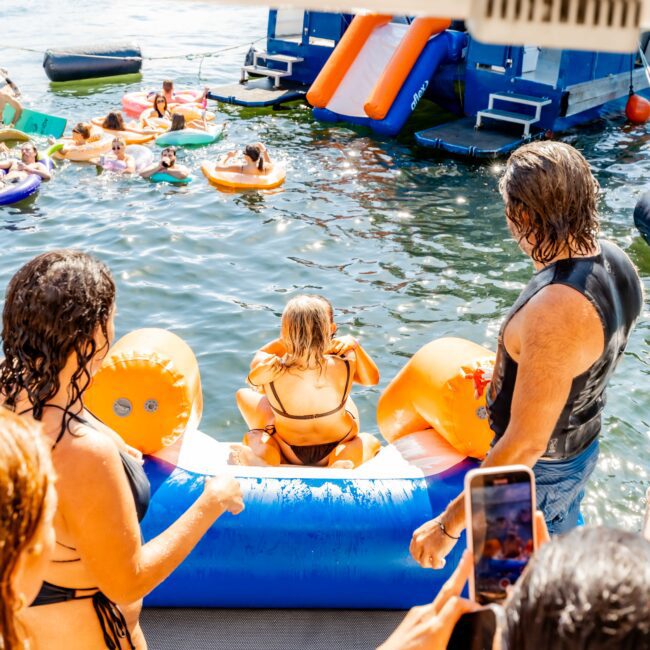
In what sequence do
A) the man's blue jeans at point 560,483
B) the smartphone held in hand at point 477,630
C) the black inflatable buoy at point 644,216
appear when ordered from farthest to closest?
the black inflatable buoy at point 644,216 → the man's blue jeans at point 560,483 → the smartphone held in hand at point 477,630

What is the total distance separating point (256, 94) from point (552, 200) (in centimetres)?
1258

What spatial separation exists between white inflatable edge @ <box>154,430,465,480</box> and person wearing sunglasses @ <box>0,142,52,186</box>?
682cm

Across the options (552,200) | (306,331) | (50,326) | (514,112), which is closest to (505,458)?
(552,200)

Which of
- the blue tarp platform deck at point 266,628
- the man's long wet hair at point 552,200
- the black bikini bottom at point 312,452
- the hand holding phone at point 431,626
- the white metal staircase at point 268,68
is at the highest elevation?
the man's long wet hair at point 552,200

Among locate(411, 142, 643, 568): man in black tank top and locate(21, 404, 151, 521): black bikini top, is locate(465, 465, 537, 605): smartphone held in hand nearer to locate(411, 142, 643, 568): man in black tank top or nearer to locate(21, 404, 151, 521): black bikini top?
locate(411, 142, 643, 568): man in black tank top

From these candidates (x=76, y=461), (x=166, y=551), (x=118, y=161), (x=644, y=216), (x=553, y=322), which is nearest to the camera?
(x=76, y=461)

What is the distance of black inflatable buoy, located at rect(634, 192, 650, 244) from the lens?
7799 mm

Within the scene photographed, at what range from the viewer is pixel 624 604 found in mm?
993

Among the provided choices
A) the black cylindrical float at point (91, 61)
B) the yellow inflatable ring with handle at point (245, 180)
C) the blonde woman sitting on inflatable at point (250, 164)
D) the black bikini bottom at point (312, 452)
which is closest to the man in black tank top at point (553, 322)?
the black bikini bottom at point (312, 452)

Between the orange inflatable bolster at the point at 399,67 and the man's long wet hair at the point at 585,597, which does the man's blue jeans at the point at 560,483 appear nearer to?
the man's long wet hair at the point at 585,597

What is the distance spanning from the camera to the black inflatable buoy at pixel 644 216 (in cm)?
780

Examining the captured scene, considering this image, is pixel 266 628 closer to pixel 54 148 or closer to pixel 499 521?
pixel 499 521

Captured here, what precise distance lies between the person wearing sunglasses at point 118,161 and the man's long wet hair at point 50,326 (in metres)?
8.74

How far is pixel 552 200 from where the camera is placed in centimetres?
233
